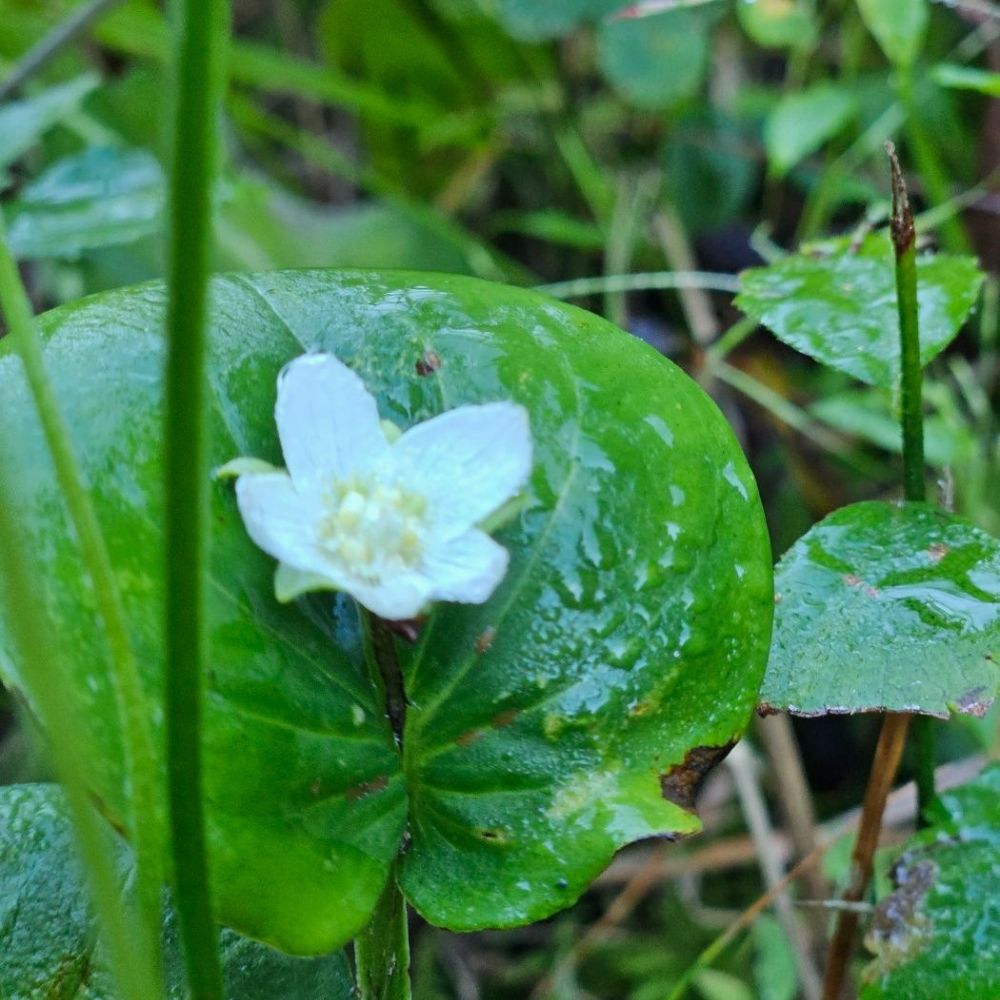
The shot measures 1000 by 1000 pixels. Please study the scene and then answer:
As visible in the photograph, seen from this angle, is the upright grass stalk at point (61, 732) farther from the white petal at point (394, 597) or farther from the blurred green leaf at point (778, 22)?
the blurred green leaf at point (778, 22)

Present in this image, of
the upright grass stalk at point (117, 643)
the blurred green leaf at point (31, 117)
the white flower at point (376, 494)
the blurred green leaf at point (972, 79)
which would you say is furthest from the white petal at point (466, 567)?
the blurred green leaf at point (31, 117)

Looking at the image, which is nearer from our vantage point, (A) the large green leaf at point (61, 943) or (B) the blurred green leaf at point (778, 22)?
(A) the large green leaf at point (61, 943)

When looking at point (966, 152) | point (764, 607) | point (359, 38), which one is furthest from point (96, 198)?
point (966, 152)

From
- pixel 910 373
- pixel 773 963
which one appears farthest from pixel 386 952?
pixel 773 963

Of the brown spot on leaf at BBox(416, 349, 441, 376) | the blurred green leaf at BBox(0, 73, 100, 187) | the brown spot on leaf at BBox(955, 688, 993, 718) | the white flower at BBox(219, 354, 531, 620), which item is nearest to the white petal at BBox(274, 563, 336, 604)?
the white flower at BBox(219, 354, 531, 620)

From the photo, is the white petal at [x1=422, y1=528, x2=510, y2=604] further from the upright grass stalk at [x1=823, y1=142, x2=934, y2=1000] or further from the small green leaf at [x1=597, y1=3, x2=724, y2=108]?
the small green leaf at [x1=597, y1=3, x2=724, y2=108]

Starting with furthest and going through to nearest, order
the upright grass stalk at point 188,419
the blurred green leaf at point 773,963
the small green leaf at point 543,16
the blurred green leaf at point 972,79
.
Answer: the small green leaf at point 543,16 → the blurred green leaf at point 773,963 → the blurred green leaf at point 972,79 → the upright grass stalk at point 188,419

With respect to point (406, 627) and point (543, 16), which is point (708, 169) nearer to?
point (543, 16)
